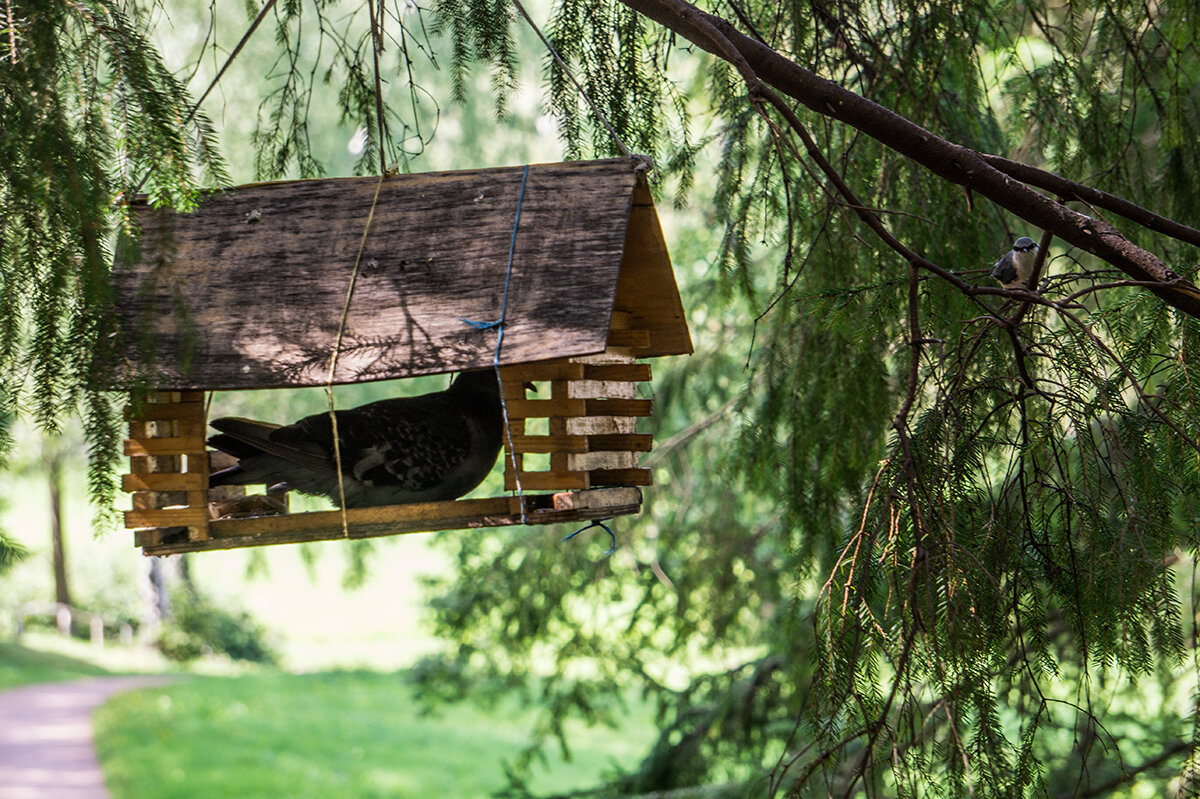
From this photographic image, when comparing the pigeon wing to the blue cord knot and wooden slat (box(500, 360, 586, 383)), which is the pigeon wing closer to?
wooden slat (box(500, 360, 586, 383))

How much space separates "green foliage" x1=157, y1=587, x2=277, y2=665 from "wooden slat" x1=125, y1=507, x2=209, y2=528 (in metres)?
15.0

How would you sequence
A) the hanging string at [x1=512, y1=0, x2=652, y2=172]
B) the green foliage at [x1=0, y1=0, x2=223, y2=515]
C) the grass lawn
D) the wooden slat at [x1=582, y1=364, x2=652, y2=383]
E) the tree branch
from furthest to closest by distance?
the grass lawn, the wooden slat at [x1=582, y1=364, x2=652, y2=383], the hanging string at [x1=512, y1=0, x2=652, y2=172], the tree branch, the green foliage at [x1=0, y1=0, x2=223, y2=515]

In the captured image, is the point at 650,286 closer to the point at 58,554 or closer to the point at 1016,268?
the point at 1016,268

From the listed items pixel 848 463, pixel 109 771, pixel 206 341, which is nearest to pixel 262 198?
pixel 206 341

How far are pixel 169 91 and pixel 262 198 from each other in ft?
1.68

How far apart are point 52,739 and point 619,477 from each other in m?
9.25

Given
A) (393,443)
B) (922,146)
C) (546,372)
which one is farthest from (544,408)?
(922,146)

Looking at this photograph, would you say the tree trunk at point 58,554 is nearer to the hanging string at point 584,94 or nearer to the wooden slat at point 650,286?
the wooden slat at point 650,286

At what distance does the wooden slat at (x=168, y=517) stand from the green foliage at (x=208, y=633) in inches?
592

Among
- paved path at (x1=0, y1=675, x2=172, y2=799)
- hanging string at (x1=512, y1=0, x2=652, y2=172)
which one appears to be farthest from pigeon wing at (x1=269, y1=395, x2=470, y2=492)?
paved path at (x1=0, y1=675, x2=172, y2=799)

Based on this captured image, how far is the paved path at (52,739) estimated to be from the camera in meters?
7.86

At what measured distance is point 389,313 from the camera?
1877mm

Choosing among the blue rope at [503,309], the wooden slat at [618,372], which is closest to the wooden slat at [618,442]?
the wooden slat at [618,372]

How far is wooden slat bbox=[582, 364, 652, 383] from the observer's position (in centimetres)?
213
